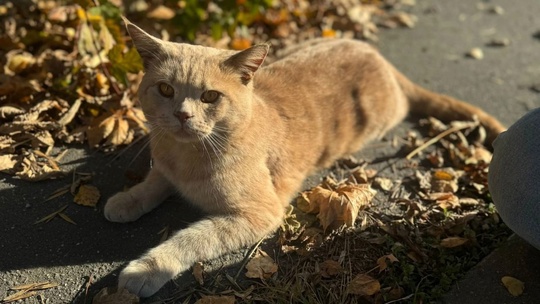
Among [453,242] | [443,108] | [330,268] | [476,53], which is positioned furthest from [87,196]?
[476,53]

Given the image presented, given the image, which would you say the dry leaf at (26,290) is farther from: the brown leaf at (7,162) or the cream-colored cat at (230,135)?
the brown leaf at (7,162)

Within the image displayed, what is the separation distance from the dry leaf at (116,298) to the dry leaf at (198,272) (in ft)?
0.99

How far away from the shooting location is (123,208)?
270 centimetres

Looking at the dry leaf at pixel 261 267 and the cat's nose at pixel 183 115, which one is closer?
the cat's nose at pixel 183 115

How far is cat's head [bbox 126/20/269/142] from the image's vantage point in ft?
7.84

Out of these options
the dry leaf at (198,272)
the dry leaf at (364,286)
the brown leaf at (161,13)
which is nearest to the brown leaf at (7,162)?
the dry leaf at (198,272)

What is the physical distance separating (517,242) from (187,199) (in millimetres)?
1713

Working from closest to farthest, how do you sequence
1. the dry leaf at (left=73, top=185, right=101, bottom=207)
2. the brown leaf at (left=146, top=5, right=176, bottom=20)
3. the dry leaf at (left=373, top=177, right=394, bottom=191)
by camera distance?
the dry leaf at (left=73, top=185, right=101, bottom=207)
the dry leaf at (left=373, top=177, right=394, bottom=191)
the brown leaf at (left=146, top=5, right=176, bottom=20)

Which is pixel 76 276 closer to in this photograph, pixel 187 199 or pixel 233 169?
pixel 187 199

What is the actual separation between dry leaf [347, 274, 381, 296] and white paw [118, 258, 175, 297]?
2.73 ft

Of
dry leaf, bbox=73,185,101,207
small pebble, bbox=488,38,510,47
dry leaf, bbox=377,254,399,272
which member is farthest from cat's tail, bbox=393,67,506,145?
dry leaf, bbox=73,185,101,207

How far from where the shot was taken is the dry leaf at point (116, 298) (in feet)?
7.43

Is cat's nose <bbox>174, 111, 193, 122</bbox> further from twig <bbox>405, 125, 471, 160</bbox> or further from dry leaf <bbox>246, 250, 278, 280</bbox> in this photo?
twig <bbox>405, 125, 471, 160</bbox>

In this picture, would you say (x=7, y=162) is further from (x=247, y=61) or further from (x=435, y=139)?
(x=435, y=139)
